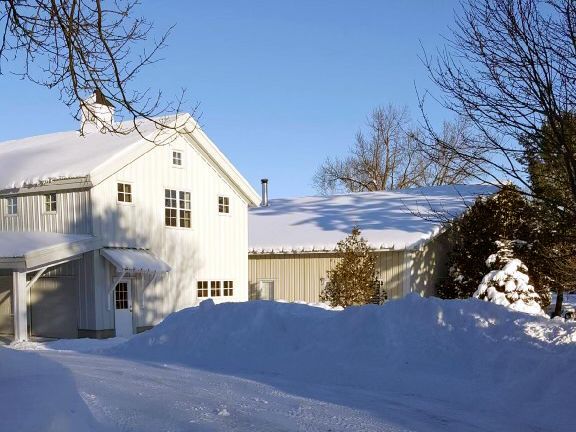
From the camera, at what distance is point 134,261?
68.5 ft

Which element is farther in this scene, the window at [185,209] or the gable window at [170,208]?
the window at [185,209]

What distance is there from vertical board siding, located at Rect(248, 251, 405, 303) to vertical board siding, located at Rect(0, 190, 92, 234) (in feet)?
26.6

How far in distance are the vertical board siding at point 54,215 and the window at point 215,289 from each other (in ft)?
19.4

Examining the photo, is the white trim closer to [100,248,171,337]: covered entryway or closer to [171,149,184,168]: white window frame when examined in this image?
[100,248,171,337]: covered entryway

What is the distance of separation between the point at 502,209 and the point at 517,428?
15797 mm

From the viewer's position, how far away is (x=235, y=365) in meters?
12.8

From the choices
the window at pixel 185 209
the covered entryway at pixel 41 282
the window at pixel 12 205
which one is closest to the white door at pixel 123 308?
the covered entryway at pixel 41 282

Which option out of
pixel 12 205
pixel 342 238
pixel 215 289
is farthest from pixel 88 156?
pixel 342 238

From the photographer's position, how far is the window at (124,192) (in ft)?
71.9

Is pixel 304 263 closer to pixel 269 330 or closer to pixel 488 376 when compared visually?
pixel 269 330

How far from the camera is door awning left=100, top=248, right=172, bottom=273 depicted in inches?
805

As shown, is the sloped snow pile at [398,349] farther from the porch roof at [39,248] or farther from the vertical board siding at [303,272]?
the vertical board siding at [303,272]

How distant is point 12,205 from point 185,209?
5654 millimetres

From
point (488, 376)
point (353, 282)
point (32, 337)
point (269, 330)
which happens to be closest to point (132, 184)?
point (32, 337)
